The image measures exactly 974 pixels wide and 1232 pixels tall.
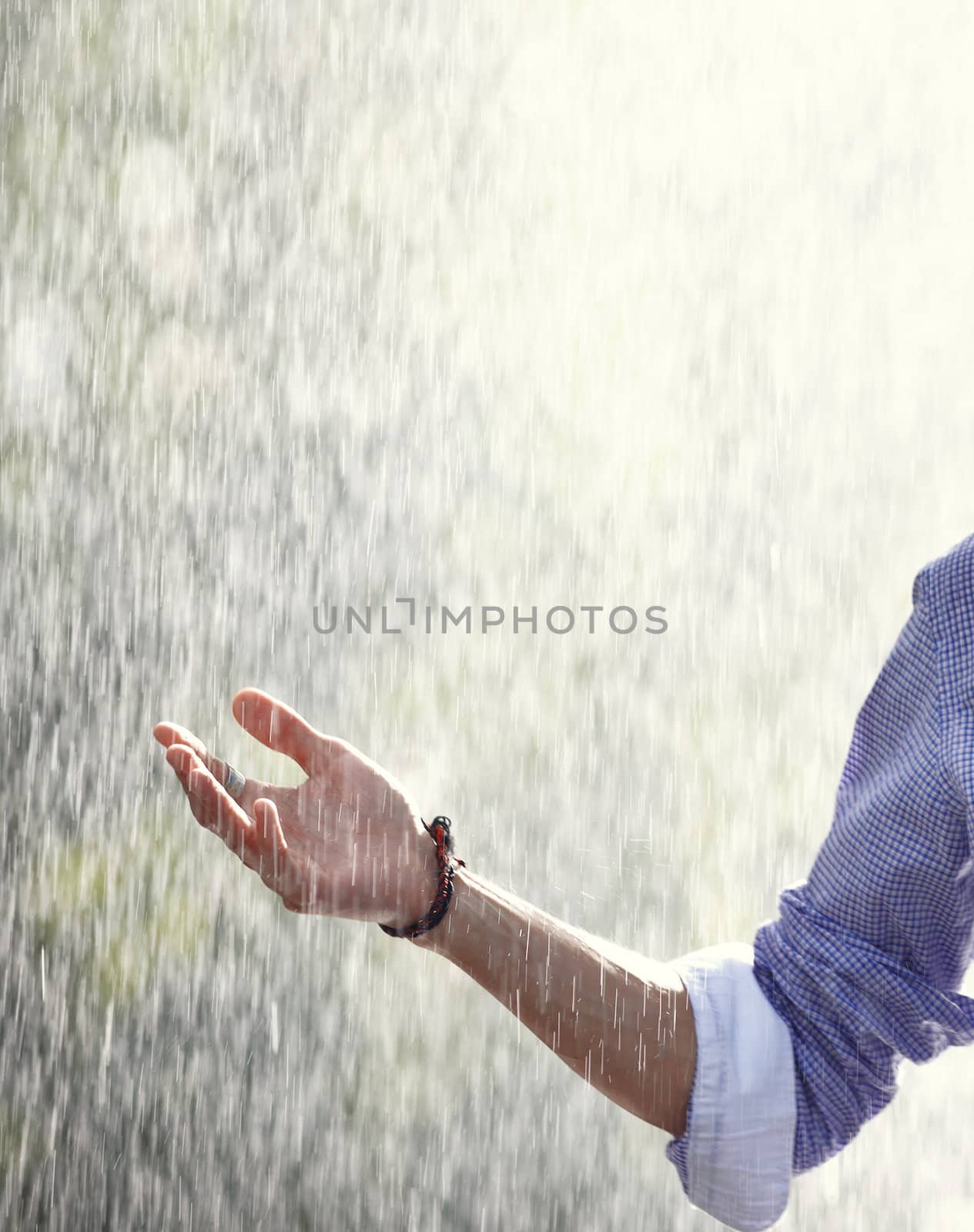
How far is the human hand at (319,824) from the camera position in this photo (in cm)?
56

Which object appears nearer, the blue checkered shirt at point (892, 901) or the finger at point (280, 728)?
the blue checkered shirt at point (892, 901)

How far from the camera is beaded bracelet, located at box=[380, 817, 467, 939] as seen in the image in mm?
604

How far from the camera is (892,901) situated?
21.1 inches

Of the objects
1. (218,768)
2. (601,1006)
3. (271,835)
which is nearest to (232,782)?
(218,768)

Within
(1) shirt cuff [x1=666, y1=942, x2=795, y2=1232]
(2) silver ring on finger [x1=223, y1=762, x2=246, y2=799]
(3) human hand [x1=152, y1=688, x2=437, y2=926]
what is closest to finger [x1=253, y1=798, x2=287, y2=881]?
(3) human hand [x1=152, y1=688, x2=437, y2=926]

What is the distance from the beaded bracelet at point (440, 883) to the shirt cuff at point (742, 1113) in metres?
0.14

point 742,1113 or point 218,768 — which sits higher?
point 218,768

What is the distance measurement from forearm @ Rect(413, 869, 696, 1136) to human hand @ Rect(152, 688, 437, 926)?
0.19 feet

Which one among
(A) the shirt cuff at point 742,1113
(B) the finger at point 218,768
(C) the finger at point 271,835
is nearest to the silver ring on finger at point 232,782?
(B) the finger at point 218,768

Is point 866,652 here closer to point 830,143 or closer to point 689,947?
point 689,947

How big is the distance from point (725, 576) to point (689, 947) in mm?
934

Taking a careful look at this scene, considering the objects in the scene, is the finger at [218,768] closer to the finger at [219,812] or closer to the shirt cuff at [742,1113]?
the finger at [219,812]

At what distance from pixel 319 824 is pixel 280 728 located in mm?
64

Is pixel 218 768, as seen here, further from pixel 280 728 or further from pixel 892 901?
pixel 892 901
